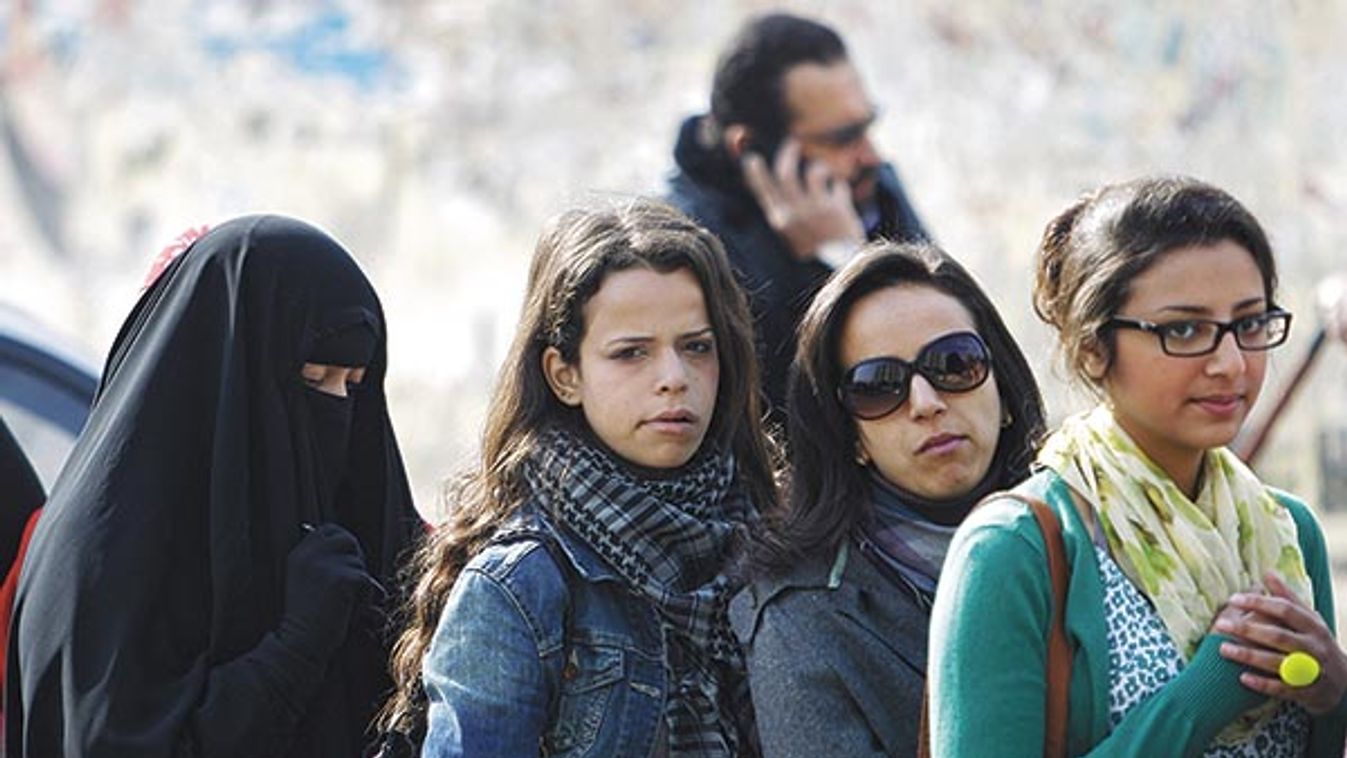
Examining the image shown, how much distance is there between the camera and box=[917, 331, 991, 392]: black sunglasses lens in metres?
3.01

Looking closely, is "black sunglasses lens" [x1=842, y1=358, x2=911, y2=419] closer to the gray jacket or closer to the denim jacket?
the gray jacket

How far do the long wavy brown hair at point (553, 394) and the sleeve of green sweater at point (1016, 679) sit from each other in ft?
2.21

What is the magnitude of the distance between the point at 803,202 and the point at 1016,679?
8.39ft

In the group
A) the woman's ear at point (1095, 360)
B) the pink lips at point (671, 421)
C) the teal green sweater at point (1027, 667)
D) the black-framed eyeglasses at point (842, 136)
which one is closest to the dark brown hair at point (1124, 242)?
the woman's ear at point (1095, 360)

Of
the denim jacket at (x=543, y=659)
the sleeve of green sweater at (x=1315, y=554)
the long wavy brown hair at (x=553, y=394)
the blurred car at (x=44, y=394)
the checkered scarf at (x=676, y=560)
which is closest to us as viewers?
the sleeve of green sweater at (x=1315, y=554)

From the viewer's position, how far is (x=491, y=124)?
17.6 metres

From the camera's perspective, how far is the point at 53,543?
11.0 feet

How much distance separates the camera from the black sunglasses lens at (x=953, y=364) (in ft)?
9.88

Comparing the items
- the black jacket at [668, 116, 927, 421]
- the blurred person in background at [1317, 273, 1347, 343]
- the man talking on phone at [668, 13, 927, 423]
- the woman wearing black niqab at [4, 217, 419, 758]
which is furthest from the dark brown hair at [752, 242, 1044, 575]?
the man talking on phone at [668, 13, 927, 423]

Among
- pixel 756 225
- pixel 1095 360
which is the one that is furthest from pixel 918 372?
pixel 756 225

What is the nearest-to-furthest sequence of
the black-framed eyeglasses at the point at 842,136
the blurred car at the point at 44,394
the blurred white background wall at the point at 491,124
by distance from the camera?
1. the blurred car at the point at 44,394
2. the black-framed eyeglasses at the point at 842,136
3. the blurred white background wall at the point at 491,124

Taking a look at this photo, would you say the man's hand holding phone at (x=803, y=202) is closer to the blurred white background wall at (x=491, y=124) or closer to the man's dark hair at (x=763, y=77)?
the man's dark hair at (x=763, y=77)

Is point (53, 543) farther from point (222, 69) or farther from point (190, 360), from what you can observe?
point (222, 69)

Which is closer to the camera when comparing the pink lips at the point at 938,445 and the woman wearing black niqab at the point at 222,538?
the pink lips at the point at 938,445
